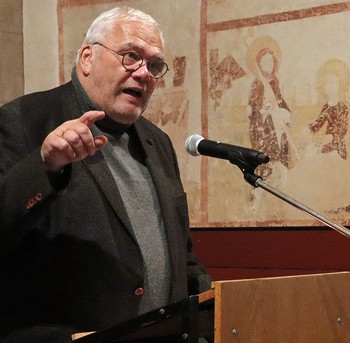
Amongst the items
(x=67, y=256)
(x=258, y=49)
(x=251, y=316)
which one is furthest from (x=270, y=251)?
(x=251, y=316)

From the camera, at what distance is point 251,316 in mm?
1885

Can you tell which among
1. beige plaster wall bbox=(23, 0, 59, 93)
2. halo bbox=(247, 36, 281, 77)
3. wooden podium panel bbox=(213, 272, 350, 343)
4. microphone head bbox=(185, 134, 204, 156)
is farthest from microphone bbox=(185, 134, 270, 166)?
beige plaster wall bbox=(23, 0, 59, 93)

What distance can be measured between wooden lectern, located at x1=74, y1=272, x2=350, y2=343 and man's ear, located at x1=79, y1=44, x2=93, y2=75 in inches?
47.1

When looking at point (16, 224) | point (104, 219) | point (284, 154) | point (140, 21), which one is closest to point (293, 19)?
point (284, 154)

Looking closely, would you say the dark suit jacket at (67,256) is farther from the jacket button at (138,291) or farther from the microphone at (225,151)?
the microphone at (225,151)

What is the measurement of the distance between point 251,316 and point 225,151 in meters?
0.56

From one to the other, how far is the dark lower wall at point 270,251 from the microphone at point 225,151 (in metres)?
1.86

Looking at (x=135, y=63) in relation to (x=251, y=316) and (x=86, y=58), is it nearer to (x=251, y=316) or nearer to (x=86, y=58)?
(x=86, y=58)

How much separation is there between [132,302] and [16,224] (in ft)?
1.65

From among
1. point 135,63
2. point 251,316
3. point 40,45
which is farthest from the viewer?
point 40,45

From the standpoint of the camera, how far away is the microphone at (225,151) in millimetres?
2215

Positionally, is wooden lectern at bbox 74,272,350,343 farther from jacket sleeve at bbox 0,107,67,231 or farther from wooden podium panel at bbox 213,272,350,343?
jacket sleeve at bbox 0,107,67,231

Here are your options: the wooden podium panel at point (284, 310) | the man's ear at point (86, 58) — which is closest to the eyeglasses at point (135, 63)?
the man's ear at point (86, 58)

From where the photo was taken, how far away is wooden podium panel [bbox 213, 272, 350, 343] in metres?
1.84
